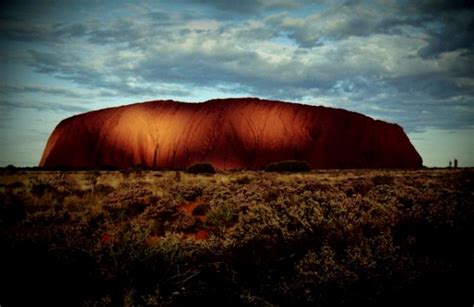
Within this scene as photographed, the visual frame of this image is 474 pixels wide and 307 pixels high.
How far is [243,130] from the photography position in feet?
169

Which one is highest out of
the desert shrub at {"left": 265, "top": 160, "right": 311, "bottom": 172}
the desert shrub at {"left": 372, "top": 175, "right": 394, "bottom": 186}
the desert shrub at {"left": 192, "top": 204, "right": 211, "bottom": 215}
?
the desert shrub at {"left": 265, "top": 160, "right": 311, "bottom": 172}

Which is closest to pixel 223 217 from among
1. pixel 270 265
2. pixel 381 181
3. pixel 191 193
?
pixel 270 265

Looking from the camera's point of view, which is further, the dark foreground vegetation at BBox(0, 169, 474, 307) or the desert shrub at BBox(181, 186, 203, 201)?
the desert shrub at BBox(181, 186, 203, 201)

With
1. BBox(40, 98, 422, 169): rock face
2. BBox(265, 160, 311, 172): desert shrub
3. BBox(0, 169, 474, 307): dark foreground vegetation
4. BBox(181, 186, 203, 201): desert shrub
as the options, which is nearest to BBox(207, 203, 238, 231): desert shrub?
BBox(0, 169, 474, 307): dark foreground vegetation

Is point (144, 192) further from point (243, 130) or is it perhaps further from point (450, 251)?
point (243, 130)

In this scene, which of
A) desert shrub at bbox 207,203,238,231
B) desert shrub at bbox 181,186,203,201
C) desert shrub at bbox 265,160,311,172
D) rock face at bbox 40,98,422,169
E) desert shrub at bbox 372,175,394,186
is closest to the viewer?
desert shrub at bbox 207,203,238,231

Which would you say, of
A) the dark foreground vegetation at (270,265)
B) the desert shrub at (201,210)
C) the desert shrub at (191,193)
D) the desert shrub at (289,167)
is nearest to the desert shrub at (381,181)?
the desert shrub at (191,193)

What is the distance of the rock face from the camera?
1969 inches

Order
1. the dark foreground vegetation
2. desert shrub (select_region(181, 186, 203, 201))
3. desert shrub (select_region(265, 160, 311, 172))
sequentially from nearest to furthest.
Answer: the dark foreground vegetation → desert shrub (select_region(181, 186, 203, 201)) → desert shrub (select_region(265, 160, 311, 172))

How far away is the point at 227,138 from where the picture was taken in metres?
50.8

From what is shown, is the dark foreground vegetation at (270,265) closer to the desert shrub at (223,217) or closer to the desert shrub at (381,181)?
the desert shrub at (223,217)

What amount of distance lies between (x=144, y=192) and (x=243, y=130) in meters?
40.2

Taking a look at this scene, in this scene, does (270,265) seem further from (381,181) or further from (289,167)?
(289,167)

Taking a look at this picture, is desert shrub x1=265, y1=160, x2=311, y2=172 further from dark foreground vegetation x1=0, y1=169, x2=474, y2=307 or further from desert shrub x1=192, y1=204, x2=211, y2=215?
dark foreground vegetation x1=0, y1=169, x2=474, y2=307
